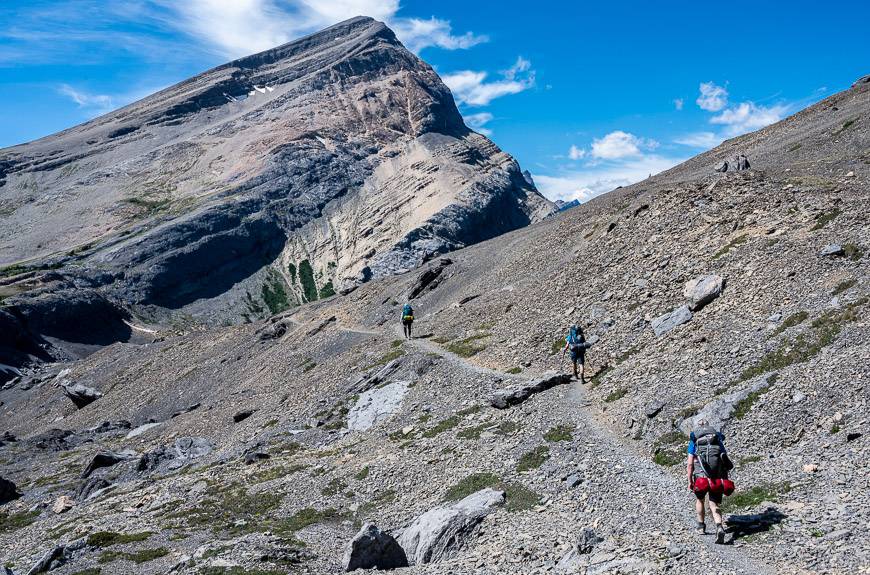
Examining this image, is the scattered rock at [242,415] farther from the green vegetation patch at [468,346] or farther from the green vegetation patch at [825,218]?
the green vegetation patch at [825,218]

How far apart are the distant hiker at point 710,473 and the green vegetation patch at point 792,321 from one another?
12.9m

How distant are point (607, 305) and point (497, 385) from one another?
966cm

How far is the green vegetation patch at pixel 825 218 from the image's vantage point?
34938 millimetres

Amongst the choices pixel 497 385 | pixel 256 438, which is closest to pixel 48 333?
pixel 256 438

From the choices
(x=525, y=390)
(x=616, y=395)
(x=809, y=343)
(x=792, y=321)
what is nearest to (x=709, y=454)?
(x=809, y=343)

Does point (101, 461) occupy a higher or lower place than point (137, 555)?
higher

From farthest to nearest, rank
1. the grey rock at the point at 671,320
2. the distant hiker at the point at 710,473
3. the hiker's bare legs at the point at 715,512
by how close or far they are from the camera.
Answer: the grey rock at the point at 671,320 < the distant hiker at the point at 710,473 < the hiker's bare legs at the point at 715,512

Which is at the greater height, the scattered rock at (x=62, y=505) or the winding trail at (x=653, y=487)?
the scattered rock at (x=62, y=505)

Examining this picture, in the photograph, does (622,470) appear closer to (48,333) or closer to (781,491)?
(781,491)

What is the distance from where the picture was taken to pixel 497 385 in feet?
125

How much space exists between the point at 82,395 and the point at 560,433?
271ft

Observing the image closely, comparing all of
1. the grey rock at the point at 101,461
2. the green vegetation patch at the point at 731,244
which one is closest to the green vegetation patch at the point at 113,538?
the grey rock at the point at 101,461

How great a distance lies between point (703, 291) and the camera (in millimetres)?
35031

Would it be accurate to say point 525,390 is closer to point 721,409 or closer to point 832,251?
point 721,409
